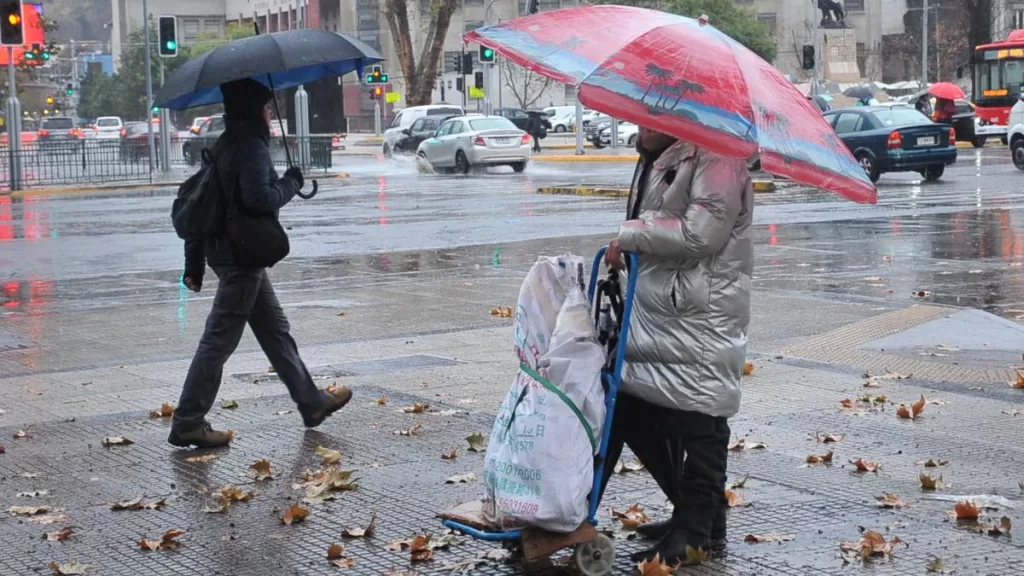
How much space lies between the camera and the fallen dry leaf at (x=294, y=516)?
19.5ft

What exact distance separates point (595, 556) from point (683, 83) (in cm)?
159

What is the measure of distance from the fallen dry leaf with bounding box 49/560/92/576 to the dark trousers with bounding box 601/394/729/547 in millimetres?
1841

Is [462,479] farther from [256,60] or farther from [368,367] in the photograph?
[368,367]

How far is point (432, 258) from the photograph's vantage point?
17.2 m

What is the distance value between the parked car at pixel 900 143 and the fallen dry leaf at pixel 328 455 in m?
23.8

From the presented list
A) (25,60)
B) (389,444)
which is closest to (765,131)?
(389,444)

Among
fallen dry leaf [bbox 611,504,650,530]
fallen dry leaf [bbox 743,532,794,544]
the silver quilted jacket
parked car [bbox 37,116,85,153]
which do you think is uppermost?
parked car [bbox 37,116,85,153]

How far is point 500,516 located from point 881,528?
1.58 m

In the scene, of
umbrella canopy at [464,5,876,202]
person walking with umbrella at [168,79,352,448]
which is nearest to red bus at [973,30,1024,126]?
person walking with umbrella at [168,79,352,448]

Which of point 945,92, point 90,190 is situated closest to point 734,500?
point 90,190

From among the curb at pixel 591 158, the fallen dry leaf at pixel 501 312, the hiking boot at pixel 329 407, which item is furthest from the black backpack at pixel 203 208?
the curb at pixel 591 158

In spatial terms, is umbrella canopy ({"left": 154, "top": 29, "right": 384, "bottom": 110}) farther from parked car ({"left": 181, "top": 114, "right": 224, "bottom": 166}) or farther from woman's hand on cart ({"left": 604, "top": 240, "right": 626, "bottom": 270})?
parked car ({"left": 181, "top": 114, "right": 224, "bottom": 166})

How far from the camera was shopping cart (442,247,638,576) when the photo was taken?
505 cm

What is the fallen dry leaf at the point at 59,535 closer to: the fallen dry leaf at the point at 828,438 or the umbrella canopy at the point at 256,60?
the umbrella canopy at the point at 256,60
